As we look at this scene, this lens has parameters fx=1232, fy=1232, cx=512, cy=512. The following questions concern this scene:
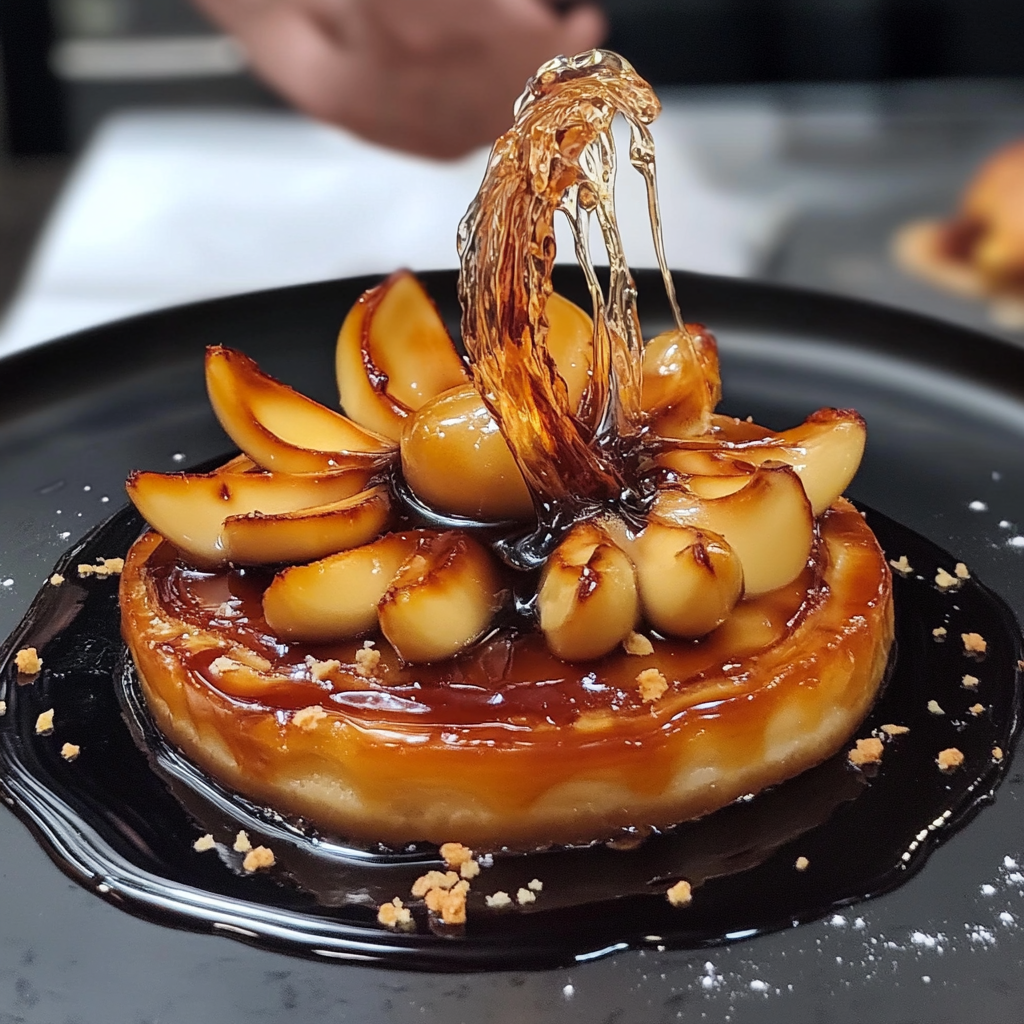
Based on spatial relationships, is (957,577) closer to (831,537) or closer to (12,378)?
(831,537)

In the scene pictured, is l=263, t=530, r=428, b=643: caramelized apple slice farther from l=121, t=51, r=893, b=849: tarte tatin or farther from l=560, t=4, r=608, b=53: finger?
l=560, t=4, r=608, b=53: finger

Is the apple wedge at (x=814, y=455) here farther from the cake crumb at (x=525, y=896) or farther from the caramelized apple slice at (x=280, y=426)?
the cake crumb at (x=525, y=896)

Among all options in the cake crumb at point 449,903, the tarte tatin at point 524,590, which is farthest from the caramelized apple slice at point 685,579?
the cake crumb at point 449,903

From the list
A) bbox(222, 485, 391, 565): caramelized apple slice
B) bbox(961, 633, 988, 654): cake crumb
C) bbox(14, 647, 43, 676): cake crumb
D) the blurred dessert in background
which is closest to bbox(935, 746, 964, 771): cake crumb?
bbox(961, 633, 988, 654): cake crumb

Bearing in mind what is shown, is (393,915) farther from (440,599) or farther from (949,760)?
(949,760)

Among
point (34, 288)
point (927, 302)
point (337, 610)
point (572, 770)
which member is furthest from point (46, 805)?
point (927, 302)

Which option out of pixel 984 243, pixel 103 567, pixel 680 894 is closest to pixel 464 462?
pixel 680 894
